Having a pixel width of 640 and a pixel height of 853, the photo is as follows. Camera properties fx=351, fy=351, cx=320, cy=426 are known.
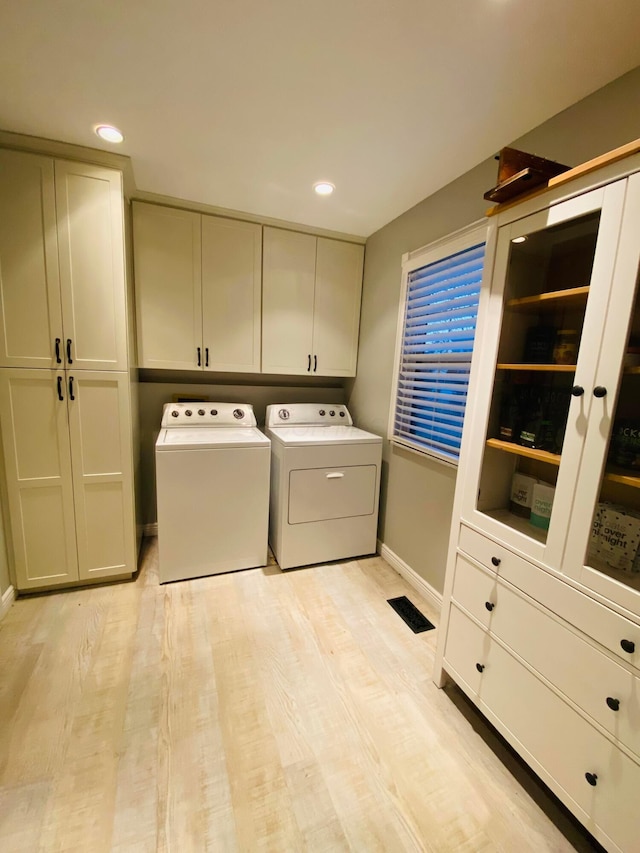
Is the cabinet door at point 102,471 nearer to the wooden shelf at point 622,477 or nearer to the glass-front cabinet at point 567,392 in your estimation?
the glass-front cabinet at point 567,392

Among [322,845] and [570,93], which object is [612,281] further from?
[322,845]

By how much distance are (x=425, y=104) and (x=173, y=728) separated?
105 inches

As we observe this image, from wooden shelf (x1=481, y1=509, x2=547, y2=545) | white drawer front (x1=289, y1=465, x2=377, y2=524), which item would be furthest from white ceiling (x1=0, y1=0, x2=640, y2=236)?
white drawer front (x1=289, y1=465, x2=377, y2=524)

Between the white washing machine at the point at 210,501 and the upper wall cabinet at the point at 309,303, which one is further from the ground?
the upper wall cabinet at the point at 309,303

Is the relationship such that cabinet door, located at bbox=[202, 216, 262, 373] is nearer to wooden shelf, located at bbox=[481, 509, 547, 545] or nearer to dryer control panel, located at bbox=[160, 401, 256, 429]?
dryer control panel, located at bbox=[160, 401, 256, 429]

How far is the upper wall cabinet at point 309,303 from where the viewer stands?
105 inches

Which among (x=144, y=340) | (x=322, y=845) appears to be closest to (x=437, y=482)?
(x=322, y=845)

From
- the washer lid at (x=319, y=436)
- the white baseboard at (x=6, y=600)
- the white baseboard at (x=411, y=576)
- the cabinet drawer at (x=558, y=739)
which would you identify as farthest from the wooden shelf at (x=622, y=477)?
the white baseboard at (x=6, y=600)

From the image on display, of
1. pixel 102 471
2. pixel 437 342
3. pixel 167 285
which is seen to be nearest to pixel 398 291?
pixel 437 342

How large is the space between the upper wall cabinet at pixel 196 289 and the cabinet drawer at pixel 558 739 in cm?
224

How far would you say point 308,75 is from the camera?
1.29 m

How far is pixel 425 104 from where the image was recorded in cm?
140

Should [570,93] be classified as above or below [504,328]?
above

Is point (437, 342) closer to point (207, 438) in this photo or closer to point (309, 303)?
point (309, 303)
